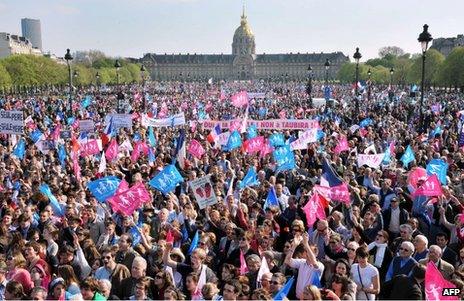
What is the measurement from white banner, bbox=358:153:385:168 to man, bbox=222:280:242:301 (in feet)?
28.9

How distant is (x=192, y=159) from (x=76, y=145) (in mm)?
3459

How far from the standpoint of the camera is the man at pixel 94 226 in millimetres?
9328

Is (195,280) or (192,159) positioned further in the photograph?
(192,159)

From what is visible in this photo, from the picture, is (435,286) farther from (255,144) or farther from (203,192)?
(255,144)

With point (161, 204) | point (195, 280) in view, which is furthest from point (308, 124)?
point (195, 280)

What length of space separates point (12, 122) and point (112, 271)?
11413 millimetres

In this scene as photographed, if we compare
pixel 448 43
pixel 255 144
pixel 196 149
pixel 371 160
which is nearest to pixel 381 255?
pixel 371 160

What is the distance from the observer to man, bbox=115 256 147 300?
653 centimetres

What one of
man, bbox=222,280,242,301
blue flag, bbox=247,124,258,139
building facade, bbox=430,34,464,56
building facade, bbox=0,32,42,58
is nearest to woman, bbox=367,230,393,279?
man, bbox=222,280,242,301

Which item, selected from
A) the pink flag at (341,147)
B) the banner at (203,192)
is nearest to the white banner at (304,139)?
the pink flag at (341,147)

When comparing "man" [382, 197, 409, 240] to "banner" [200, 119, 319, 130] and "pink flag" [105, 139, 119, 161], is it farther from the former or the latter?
"banner" [200, 119, 319, 130]

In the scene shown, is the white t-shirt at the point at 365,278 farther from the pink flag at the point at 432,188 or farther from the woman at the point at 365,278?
the pink flag at the point at 432,188

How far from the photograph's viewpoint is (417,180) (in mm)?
11234

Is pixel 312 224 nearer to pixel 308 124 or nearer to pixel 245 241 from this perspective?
pixel 245 241
